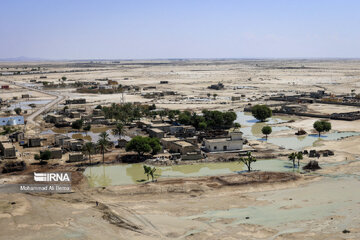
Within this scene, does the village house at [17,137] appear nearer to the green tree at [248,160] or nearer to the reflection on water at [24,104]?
the green tree at [248,160]

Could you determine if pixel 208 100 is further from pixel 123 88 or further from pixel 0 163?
pixel 0 163

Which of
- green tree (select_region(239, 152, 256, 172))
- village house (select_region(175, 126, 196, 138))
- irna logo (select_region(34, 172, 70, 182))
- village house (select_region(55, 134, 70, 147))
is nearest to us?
irna logo (select_region(34, 172, 70, 182))

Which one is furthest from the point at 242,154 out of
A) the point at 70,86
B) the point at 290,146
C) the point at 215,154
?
the point at 70,86

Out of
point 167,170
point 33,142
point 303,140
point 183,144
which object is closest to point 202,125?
point 183,144

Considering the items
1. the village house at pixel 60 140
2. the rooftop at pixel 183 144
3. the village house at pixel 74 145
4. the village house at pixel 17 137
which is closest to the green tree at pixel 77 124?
the village house at pixel 17 137

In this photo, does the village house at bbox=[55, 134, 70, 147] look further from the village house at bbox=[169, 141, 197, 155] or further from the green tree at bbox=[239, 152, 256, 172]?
the green tree at bbox=[239, 152, 256, 172]

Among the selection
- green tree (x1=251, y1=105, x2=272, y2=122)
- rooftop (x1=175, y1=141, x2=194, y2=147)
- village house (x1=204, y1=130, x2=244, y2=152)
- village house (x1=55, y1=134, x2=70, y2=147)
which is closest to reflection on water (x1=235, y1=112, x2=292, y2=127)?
green tree (x1=251, y1=105, x2=272, y2=122)
